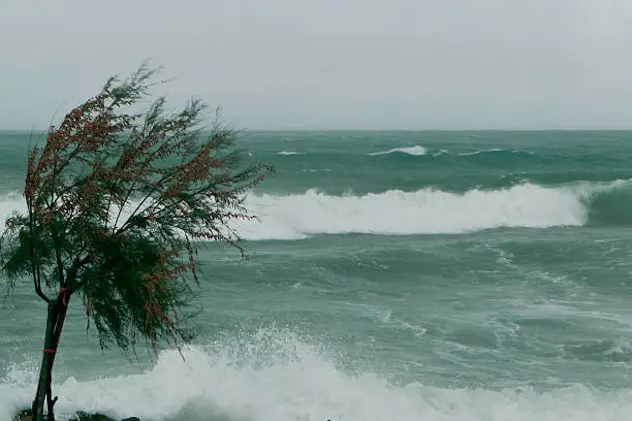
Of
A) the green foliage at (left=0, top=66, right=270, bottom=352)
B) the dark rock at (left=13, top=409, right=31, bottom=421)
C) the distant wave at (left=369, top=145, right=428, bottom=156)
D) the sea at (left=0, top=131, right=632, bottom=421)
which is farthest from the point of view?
the distant wave at (left=369, top=145, right=428, bottom=156)

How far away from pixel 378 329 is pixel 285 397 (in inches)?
245

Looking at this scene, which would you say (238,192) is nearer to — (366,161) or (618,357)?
(618,357)

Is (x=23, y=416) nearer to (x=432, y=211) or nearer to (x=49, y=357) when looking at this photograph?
(x=49, y=357)

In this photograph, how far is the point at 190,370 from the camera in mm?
14250

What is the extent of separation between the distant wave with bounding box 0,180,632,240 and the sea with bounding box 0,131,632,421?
17cm

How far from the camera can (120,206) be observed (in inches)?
391

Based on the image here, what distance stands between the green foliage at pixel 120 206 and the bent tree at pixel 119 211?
0.01m

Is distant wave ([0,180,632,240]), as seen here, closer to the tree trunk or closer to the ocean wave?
the ocean wave

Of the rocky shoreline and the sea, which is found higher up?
the rocky shoreline

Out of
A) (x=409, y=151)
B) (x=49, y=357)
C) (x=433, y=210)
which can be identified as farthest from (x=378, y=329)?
(x=409, y=151)

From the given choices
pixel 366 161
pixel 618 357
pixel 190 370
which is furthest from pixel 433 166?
pixel 190 370

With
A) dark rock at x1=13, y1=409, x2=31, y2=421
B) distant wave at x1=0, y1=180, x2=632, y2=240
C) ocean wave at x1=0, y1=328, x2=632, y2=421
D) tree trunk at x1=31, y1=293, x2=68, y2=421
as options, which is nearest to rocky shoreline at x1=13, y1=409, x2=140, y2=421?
dark rock at x1=13, y1=409, x2=31, y2=421

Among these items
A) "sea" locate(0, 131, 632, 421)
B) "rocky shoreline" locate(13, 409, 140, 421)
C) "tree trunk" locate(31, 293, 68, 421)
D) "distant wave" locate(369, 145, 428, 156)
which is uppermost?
"distant wave" locate(369, 145, 428, 156)

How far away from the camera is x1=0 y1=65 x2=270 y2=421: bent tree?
9.45 m
